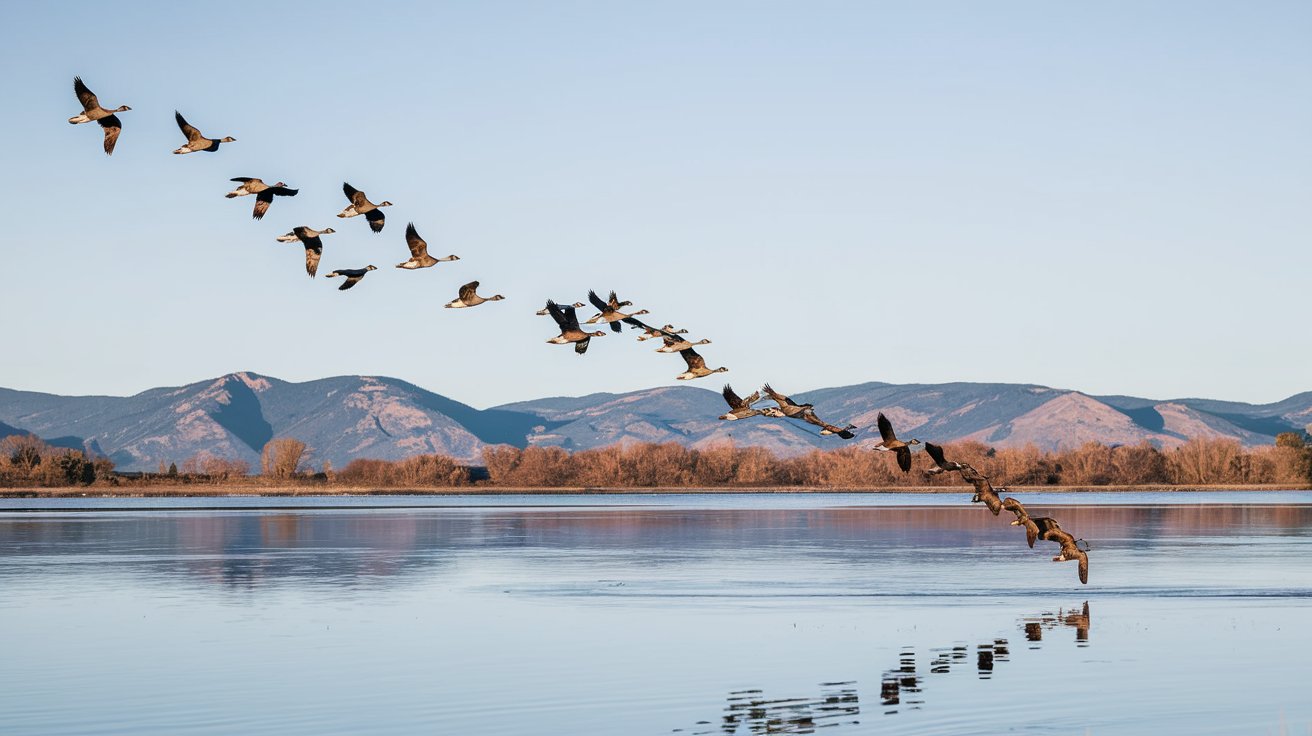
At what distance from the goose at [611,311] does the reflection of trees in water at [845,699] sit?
7.12 metres

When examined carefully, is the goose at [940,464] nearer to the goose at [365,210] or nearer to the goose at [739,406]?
the goose at [739,406]

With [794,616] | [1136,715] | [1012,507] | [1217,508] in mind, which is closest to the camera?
[1012,507]

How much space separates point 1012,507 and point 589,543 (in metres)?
59.8

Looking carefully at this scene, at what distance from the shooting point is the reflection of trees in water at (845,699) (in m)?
29.0

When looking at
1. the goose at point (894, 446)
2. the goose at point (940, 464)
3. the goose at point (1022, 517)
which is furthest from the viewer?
the goose at point (1022, 517)

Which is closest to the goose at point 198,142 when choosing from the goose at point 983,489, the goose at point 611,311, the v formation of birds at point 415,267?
the v formation of birds at point 415,267

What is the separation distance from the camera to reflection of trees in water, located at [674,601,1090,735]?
2898 centimetres

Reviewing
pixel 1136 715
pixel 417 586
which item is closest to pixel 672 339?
pixel 1136 715

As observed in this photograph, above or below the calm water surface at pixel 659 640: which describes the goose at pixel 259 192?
above

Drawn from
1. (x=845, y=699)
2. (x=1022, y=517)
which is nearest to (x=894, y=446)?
(x=1022, y=517)

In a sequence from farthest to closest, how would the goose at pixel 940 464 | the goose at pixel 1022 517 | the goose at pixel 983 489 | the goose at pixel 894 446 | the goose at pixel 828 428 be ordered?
the goose at pixel 1022 517 → the goose at pixel 983 489 → the goose at pixel 894 446 → the goose at pixel 940 464 → the goose at pixel 828 428

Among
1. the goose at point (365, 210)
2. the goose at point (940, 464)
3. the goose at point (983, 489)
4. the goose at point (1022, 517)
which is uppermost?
the goose at point (365, 210)

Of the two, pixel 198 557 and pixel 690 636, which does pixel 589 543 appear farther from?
pixel 690 636

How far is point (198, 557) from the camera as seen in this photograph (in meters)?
72.6
